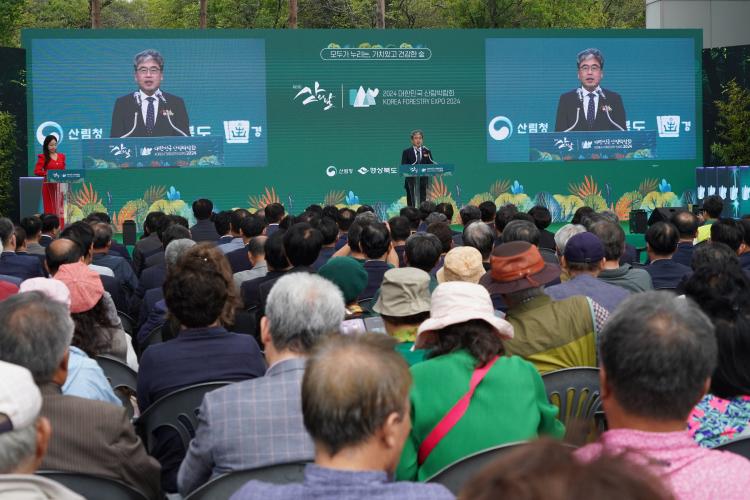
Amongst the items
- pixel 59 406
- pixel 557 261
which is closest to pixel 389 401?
pixel 59 406

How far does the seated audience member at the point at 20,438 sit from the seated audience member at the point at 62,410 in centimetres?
74

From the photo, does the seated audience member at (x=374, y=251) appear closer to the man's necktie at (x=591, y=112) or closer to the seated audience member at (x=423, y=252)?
the seated audience member at (x=423, y=252)

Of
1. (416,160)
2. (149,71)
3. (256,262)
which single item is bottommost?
(256,262)

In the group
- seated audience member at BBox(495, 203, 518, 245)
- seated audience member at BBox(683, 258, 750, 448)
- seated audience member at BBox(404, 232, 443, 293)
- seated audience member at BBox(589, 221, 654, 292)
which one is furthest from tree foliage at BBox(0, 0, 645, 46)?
seated audience member at BBox(683, 258, 750, 448)

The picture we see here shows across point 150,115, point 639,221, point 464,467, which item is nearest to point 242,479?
point 464,467

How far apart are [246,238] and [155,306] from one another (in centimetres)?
254

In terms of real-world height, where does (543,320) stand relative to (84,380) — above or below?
above

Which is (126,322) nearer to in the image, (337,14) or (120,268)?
(120,268)

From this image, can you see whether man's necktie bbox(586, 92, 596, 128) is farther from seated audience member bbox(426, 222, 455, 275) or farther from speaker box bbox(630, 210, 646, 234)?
seated audience member bbox(426, 222, 455, 275)

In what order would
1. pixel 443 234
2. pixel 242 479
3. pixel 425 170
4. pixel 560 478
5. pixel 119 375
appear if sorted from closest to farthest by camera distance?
1. pixel 560 478
2. pixel 242 479
3. pixel 119 375
4. pixel 443 234
5. pixel 425 170

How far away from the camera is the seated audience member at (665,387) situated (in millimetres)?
1857

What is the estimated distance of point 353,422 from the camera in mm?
1909

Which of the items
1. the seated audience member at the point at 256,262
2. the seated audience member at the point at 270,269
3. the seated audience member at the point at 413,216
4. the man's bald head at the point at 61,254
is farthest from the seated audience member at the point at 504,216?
the man's bald head at the point at 61,254

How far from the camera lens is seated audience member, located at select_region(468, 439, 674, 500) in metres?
1.04
